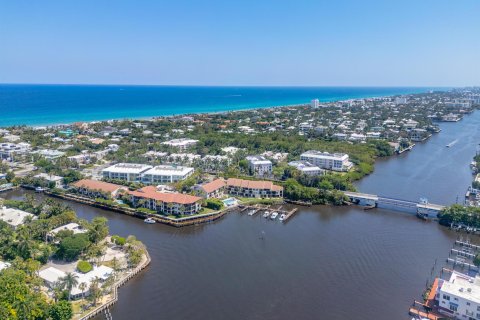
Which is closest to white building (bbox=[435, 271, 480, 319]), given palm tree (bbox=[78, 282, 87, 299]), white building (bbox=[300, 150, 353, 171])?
palm tree (bbox=[78, 282, 87, 299])

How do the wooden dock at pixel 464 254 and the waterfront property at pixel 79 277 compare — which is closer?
the waterfront property at pixel 79 277

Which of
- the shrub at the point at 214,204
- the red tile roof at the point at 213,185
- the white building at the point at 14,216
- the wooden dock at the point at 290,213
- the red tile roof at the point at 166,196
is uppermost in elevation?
the white building at the point at 14,216

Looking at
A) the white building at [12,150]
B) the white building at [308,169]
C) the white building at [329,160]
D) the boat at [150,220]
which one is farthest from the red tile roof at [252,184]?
the white building at [12,150]

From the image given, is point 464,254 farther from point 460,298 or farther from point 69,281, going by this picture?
point 69,281

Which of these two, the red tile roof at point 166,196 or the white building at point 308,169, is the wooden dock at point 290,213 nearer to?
the red tile roof at point 166,196

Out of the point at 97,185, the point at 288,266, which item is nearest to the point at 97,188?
the point at 97,185

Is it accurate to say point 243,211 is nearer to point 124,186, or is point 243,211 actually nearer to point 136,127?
point 124,186
